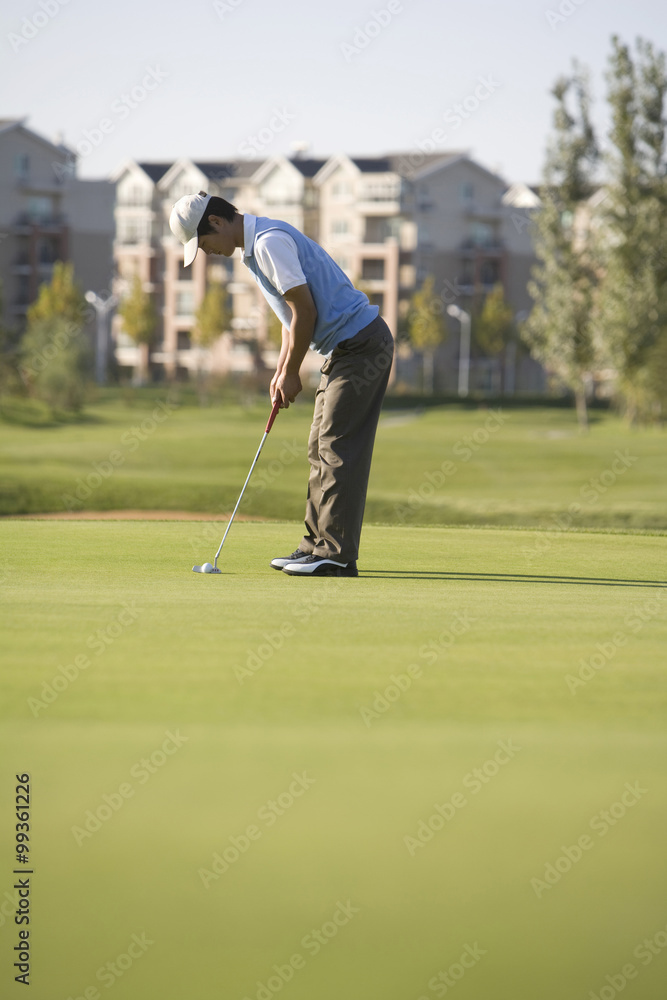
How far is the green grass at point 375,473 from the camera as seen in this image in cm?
1584

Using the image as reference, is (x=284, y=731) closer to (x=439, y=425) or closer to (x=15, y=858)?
(x=15, y=858)

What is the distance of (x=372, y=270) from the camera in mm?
79438

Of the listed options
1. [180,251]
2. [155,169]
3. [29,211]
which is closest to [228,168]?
[155,169]

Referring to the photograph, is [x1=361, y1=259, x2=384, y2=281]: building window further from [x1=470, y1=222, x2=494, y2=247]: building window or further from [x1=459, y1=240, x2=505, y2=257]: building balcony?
[x1=470, y1=222, x2=494, y2=247]: building window

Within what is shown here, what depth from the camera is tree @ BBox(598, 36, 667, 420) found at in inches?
1815

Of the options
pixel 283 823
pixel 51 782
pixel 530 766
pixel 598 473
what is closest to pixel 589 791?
pixel 530 766

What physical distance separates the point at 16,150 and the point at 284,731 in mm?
79009

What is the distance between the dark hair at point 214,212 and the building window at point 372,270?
244 ft

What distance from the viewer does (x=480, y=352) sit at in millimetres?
79688

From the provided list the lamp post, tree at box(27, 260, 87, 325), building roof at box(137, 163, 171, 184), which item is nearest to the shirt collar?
tree at box(27, 260, 87, 325)

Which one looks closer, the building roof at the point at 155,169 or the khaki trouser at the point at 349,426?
the khaki trouser at the point at 349,426

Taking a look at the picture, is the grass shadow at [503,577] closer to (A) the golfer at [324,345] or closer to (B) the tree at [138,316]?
(A) the golfer at [324,345]

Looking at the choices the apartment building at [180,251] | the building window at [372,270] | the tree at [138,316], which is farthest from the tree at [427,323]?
the tree at [138,316]

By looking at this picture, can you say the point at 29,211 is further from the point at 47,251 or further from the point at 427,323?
the point at 427,323
